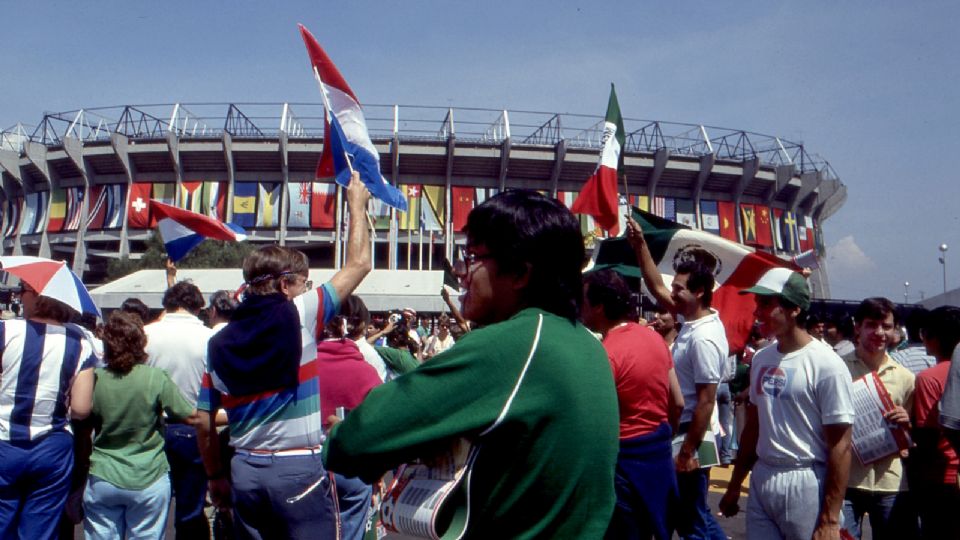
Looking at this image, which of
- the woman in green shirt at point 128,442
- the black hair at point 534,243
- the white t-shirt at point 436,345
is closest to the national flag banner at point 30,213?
the white t-shirt at point 436,345

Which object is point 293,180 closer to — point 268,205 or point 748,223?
point 268,205

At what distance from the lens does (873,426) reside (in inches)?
170

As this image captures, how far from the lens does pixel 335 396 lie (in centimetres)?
461

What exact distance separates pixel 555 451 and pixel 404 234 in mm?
42010

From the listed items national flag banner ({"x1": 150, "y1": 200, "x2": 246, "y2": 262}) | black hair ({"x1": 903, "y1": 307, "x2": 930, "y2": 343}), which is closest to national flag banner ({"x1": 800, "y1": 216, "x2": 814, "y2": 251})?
black hair ({"x1": 903, "y1": 307, "x2": 930, "y2": 343})

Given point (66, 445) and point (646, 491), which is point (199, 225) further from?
point (646, 491)

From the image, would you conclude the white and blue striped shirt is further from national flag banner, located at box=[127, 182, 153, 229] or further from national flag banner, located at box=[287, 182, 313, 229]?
national flag banner, located at box=[127, 182, 153, 229]

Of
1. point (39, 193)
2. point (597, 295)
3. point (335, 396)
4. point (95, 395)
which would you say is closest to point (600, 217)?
point (597, 295)

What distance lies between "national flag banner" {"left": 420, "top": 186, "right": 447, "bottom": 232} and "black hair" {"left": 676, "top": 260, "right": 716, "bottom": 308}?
38.4 m

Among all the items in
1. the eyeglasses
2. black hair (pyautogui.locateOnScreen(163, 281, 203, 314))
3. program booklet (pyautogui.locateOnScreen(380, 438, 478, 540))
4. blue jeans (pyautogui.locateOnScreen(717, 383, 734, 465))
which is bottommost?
blue jeans (pyautogui.locateOnScreen(717, 383, 734, 465))

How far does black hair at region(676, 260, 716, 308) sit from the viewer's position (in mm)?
4746

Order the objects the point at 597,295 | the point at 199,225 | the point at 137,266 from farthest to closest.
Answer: the point at 137,266 → the point at 199,225 → the point at 597,295

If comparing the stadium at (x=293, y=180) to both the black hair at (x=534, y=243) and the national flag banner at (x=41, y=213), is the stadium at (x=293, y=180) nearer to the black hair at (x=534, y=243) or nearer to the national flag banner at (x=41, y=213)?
the national flag banner at (x=41, y=213)

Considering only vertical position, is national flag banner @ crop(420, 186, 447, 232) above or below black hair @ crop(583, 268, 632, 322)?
above
